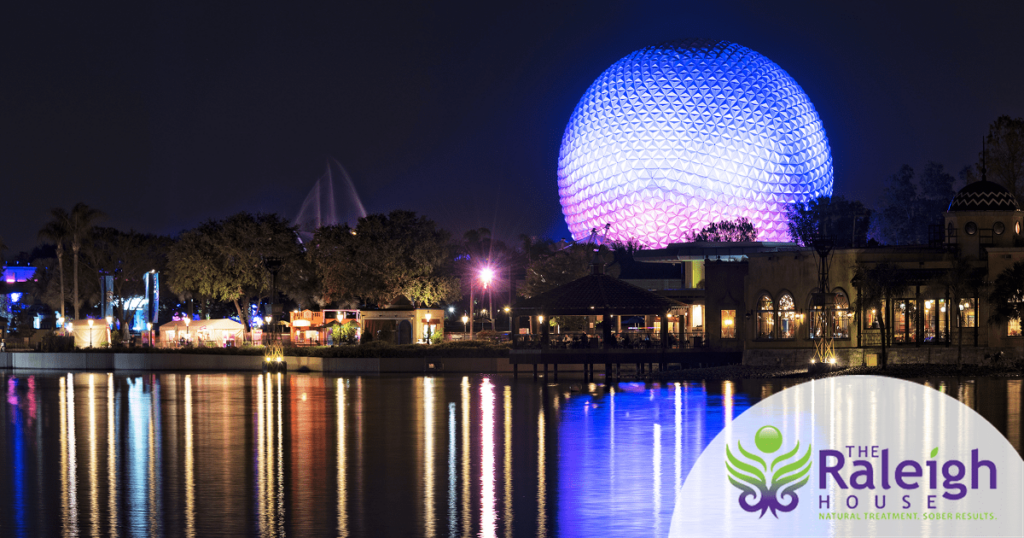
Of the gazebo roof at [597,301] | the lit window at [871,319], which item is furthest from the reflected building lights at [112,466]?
the lit window at [871,319]

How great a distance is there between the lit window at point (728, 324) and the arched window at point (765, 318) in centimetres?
303

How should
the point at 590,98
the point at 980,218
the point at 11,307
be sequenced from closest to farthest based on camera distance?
the point at 980,218 < the point at 590,98 < the point at 11,307

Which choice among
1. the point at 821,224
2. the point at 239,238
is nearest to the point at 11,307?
the point at 239,238

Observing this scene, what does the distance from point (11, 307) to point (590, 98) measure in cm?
6125

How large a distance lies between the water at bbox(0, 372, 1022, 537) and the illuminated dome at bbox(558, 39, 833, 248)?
49.2 meters

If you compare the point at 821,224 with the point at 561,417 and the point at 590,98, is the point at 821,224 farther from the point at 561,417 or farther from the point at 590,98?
the point at 561,417

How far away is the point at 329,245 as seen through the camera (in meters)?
66.5

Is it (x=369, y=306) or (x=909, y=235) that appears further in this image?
(x=909, y=235)

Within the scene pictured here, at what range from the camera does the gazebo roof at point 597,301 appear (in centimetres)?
4747

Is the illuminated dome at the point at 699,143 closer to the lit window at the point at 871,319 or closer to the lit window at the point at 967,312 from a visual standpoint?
the lit window at the point at 871,319

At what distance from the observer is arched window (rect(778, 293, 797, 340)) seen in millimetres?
50156

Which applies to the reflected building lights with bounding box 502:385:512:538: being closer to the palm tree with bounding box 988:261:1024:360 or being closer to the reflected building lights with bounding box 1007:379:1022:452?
the reflected building lights with bounding box 1007:379:1022:452

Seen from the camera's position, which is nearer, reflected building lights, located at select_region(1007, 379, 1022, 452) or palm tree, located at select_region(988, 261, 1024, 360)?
reflected building lights, located at select_region(1007, 379, 1022, 452)

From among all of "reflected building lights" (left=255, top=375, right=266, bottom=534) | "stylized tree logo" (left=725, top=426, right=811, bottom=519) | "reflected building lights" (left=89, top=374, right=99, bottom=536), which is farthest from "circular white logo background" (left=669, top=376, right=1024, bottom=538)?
"reflected building lights" (left=89, top=374, right=99, bottom=536)
